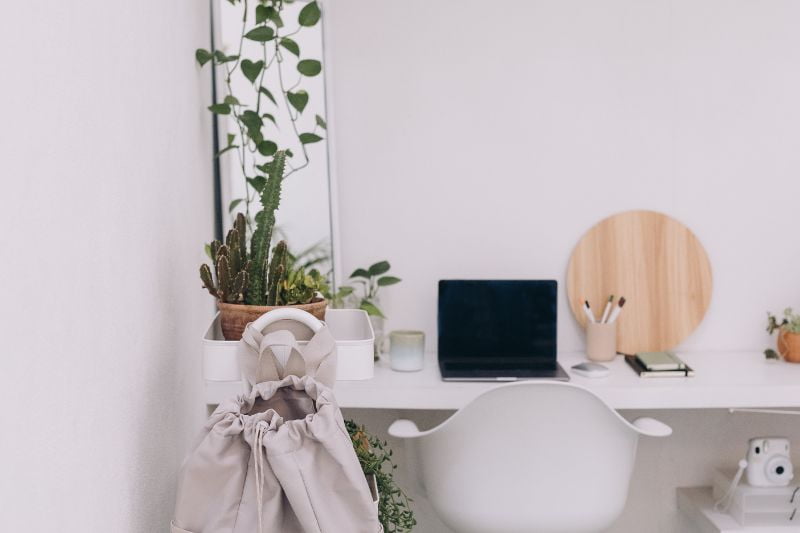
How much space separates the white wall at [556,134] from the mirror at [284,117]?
0.10 metres

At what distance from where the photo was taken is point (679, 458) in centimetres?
222

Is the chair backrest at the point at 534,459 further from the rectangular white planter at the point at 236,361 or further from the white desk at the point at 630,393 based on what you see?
the rectangular white planter at the point at 236,361

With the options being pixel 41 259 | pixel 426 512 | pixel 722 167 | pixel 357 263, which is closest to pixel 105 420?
pixel 41 259

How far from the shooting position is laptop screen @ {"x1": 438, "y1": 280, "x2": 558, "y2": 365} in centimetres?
204

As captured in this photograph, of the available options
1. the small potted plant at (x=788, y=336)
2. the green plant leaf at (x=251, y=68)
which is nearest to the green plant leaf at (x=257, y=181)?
the green plant leaf at (x=251, y=68)

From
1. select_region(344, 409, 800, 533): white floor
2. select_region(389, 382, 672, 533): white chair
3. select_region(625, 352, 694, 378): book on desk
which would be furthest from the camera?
select_region(344, 409, 800, 533): white floor

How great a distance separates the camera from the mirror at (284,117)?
1787 millimetres

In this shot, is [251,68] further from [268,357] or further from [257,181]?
[268,357]

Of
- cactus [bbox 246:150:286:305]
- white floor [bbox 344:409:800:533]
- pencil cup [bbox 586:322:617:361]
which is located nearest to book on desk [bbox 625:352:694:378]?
pencil cup [bbox 586:322:617:361]

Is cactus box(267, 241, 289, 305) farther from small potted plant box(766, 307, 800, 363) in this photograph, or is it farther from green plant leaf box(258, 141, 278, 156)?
small potted plant box(766, 307, 800, 363)

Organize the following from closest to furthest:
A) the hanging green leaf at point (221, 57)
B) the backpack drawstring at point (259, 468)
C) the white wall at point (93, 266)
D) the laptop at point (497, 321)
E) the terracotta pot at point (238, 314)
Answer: the white wall at point (93, 266) < the backpack drawstring at point (259, 468) < the terracotta pot at point (238, 314) < the hanging green leaf at point (221, 57) < the laptop at point (497, 321)

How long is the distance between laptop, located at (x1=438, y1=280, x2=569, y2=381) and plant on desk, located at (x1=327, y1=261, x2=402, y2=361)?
0.16 metres

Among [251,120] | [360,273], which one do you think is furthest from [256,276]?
[360,273]

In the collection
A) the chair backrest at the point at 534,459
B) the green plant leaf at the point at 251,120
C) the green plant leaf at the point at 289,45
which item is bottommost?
the chair backrest at the point at 534,459
